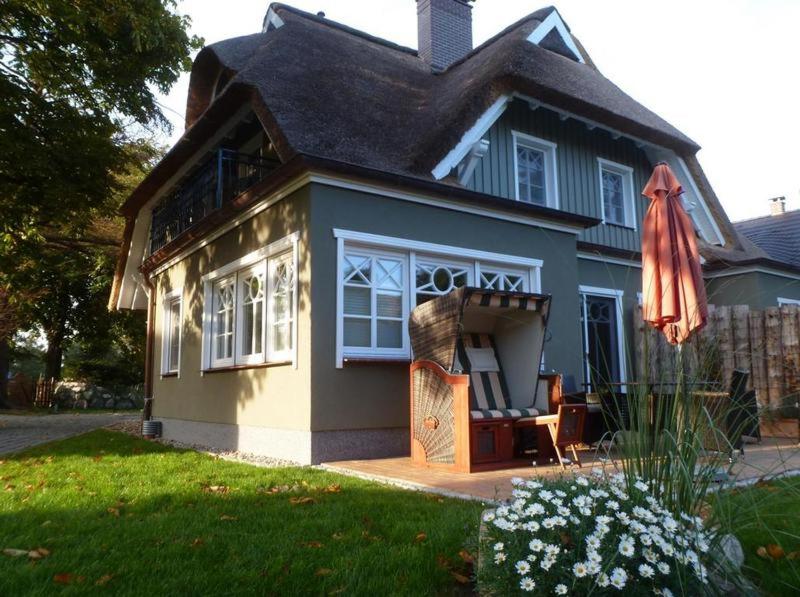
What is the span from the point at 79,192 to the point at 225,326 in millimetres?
3983

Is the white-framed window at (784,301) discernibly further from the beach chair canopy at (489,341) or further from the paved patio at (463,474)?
the beach chair canopy at (489,341)

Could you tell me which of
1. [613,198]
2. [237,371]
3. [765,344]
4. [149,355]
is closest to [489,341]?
[237,371]

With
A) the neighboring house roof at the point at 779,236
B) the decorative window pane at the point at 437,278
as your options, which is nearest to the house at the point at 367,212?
the decorative window pane at the point at 437,278

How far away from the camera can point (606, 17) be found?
247 inches

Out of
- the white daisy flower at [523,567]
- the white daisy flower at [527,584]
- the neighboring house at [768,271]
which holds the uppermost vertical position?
the neighboring house at [768,271]

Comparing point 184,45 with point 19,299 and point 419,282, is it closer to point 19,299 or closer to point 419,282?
point 419,282

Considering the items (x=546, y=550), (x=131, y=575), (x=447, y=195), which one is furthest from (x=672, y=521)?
(x=447, y=195)

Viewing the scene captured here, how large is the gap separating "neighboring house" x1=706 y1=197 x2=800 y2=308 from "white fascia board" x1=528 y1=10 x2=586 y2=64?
483 centimetres

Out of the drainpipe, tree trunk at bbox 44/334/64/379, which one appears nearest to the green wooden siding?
the drainpipe

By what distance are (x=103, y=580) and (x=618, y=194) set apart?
10.8 meters

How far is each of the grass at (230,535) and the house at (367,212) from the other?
1876 millimetres

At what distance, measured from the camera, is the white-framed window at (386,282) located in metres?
7.21

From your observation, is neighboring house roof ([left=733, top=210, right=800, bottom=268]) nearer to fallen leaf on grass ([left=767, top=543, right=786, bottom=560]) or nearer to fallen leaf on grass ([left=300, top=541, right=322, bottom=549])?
fallen leaf on grass ([left=767, top=543, right=786, bottom=560])

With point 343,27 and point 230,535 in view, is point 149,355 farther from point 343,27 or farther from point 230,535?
point 230,535
